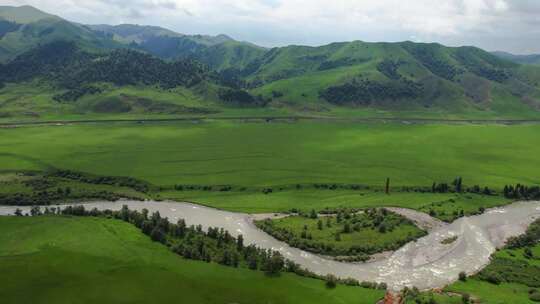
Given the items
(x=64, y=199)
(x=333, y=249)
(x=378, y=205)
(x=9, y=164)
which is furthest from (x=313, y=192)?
(x=9, y=164)

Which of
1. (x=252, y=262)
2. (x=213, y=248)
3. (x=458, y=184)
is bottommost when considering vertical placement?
(x=252, y=262)

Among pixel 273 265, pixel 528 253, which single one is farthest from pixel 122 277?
pixel 528 253

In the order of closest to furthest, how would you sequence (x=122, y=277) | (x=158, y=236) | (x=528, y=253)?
(x=122, y=277), (x=158, y=236), (x=528, y=253)

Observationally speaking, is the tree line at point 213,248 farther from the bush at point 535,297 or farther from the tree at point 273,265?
the bush at point 535,297

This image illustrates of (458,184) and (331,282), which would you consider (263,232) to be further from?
(458,184)

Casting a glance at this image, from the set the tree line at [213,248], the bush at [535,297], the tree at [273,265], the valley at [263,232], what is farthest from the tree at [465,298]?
the tree at [273,265]

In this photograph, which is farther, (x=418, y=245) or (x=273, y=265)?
(x=418, y=245)
